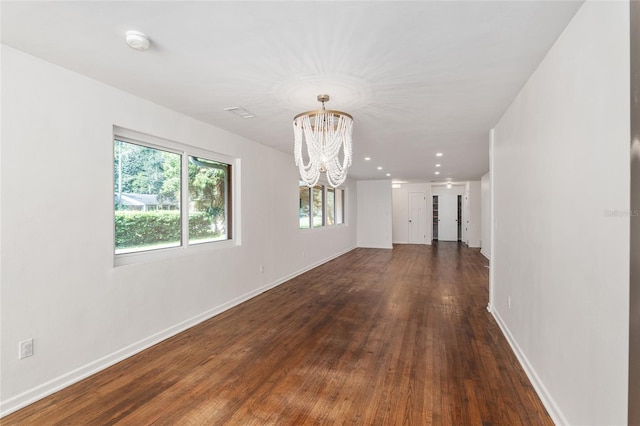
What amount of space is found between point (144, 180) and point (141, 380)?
187 cm

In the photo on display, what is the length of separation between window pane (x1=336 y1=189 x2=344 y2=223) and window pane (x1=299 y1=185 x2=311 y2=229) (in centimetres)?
228

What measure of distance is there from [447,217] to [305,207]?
26.0 ft

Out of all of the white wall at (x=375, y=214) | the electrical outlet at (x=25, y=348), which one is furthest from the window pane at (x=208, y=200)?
the white wall at (x=375, y=214)

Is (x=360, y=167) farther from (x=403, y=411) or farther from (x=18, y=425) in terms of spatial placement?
(x=18, y=425)

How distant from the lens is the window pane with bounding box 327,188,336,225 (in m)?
8.61

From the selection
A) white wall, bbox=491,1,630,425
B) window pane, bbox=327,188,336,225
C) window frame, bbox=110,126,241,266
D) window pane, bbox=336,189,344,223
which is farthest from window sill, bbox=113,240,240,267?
window pane, bbox=336,189,344,223

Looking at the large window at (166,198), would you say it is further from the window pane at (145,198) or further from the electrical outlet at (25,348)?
the electrical outlet at (25,348)

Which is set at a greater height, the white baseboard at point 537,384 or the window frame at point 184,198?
the window frame at point 184,198

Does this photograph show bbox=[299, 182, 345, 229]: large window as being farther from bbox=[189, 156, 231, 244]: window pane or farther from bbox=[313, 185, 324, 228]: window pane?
bbox=[189, 156, 231, 244]: window pane

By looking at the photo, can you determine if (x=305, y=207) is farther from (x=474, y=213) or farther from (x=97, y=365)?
(x=474, y=213)

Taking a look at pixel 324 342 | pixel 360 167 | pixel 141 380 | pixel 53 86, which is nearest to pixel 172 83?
pixel 53 86

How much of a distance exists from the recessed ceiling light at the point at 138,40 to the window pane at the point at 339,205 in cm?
758

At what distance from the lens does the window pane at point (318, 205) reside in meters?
7.58

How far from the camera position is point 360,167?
7.54 m
